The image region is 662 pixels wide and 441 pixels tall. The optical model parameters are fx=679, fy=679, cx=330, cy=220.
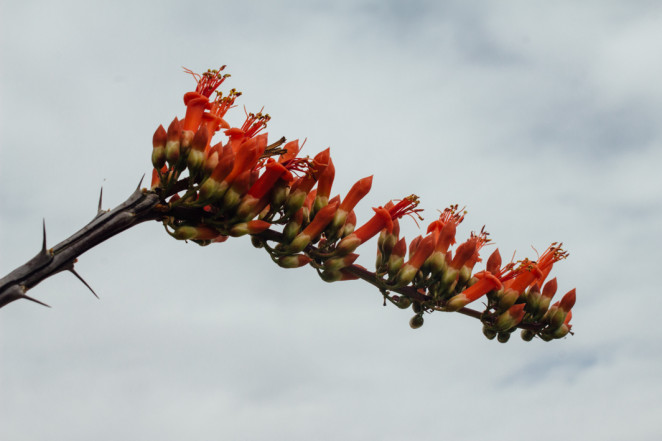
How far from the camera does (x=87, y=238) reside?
4773mm

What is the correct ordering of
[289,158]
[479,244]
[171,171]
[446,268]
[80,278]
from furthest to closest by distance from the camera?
[479,244] < [446,268] < [289,158] < [171,171] < [80,278]

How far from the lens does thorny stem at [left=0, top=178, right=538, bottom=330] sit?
15.0 ft

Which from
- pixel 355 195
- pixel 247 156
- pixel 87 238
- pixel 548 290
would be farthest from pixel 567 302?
pixel 87 238

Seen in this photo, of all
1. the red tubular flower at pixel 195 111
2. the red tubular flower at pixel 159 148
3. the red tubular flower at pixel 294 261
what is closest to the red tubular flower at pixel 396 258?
the red tubular flower at pixel 294 261

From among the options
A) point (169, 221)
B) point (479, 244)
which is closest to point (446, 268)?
point (479, 244)

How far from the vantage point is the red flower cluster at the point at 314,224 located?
17.2 ft

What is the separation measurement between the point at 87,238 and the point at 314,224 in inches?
70.5

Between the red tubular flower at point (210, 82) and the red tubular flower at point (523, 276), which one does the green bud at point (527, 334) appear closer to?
the red tubular flower at point (523, 276)

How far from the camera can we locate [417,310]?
249 inches

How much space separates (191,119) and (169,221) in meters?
0.91

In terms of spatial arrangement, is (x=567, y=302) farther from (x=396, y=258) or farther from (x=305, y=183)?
(x=305, y=183)

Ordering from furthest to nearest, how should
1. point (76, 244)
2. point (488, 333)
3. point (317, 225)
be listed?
point (488, 333) < point (317, 225) < point (76, 244)

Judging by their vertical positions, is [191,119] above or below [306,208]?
above

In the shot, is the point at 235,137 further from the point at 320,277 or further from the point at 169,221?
the point at 320,277
